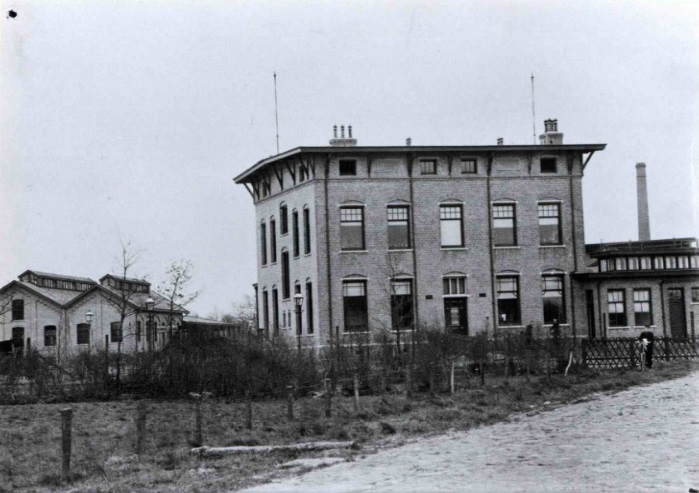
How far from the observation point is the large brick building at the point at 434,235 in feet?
142

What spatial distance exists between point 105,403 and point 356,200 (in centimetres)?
2063

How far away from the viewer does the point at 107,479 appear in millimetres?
13867

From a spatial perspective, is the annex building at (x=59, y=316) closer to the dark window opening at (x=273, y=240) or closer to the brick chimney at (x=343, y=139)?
the dark window opening at (x=273, y=240)

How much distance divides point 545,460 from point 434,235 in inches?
1199

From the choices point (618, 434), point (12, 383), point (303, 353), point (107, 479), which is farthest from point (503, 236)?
point (107, 479)

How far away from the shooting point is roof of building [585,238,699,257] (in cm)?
4559

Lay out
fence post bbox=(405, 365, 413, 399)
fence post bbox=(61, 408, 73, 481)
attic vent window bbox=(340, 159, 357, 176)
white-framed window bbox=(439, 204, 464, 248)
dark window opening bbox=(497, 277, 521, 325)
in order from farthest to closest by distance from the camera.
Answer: dark window opening bbox=(497, 277, 521, 325) < white-framed window bbox=(439, 204, 464, 248) < attic vent window bbox=(340, 159, 357, 176) < fence post bbox=(405, 365, 413, 399) < fence post bbox=(61, 408, 73, 481)

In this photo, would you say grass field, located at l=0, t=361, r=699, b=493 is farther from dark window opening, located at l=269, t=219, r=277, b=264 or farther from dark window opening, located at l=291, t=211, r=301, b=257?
dark window opening, located at l=269, t=219, r=277, b=264

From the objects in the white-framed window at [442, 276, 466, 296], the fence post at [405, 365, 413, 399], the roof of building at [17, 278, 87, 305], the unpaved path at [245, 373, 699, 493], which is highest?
the roof of building at [17, 278, 87, 305]

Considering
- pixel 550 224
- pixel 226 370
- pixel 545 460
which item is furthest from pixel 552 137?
pixel 545 460

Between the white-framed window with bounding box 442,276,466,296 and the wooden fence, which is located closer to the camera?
the wooden fence

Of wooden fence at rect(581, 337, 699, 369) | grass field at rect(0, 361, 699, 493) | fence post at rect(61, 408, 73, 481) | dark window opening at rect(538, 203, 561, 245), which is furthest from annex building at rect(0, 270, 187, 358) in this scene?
fence post at rect(61, 408, 73, 481)

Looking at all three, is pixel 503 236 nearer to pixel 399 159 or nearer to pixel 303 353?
pixel 399 159

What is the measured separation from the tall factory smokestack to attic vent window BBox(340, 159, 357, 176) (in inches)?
868
